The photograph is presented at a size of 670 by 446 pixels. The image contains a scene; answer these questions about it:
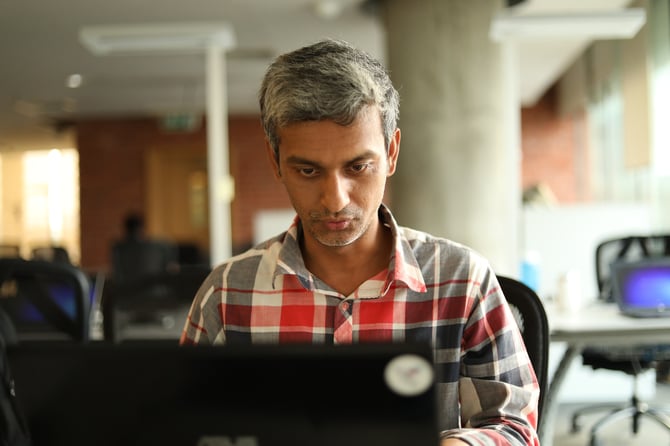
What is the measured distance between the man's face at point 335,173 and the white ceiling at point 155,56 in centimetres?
310

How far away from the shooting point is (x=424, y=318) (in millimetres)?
1097

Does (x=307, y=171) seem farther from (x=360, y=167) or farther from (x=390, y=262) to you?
(x=390, y=262)

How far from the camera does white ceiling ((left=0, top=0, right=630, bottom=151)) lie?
5.59 m

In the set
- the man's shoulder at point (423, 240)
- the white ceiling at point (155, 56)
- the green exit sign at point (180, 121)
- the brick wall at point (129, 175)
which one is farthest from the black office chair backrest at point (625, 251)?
the green exit sign at point (180, 121)

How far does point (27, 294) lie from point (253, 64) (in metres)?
5.72

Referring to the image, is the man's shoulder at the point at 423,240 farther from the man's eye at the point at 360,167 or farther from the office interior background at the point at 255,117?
the office interior background at the point at 255,117

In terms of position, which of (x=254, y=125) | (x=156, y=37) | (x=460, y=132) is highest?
(x=254, y=125)

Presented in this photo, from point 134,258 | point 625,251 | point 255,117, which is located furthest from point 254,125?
point 625,251

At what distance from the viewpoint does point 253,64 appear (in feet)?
24.9

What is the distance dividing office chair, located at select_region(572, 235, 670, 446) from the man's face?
2534 mm

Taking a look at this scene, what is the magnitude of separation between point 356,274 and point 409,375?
1.94ft

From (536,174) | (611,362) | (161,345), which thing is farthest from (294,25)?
(161,345)

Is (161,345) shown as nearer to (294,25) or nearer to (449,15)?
(449,15)

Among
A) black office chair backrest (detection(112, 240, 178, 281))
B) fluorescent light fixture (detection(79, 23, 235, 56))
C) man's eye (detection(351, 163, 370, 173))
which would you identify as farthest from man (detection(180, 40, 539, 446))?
black office chair backrest (detection(112, 240, 178, 281))
